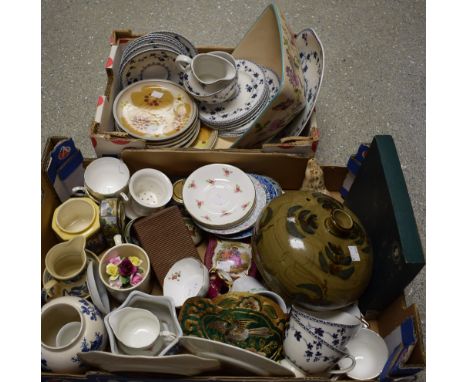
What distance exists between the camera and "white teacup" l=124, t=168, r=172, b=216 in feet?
3.84

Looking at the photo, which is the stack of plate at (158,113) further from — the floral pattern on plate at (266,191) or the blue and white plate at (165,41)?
the floral pattern on plate at (266,191)

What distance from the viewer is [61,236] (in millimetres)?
1127

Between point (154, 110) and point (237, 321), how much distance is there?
73 centimetres

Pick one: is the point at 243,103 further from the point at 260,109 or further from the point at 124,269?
the point at 124,269

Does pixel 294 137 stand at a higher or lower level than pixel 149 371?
higher

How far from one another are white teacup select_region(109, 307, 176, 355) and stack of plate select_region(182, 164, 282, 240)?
28cm

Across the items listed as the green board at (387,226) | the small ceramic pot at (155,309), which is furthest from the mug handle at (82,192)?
the green board at (387,226)

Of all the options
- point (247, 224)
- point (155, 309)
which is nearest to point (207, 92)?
point (247, 224)

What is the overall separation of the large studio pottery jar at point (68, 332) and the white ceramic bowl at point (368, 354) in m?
0.60

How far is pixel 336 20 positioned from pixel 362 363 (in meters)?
1.47

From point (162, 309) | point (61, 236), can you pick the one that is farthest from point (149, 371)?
point (61, 236)

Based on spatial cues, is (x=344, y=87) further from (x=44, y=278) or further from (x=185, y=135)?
(x=44, y=278)

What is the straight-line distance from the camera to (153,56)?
4.42ft

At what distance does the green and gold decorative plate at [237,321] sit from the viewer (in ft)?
3.02
